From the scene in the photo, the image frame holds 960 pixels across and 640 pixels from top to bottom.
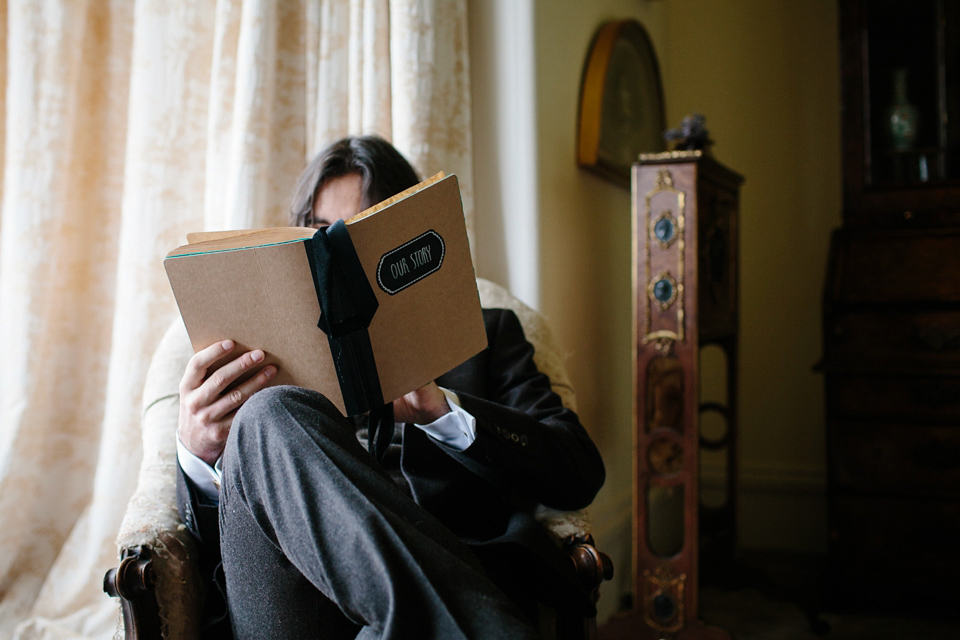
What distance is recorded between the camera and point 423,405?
954 mm

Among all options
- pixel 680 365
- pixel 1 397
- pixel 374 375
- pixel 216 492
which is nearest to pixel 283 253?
pixel 374 375

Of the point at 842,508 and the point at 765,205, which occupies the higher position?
the point at 765,205

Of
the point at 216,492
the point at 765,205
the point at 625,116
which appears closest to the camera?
the point at 216,492

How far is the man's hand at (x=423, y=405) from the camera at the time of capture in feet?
3.12

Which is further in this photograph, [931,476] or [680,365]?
[931,476]

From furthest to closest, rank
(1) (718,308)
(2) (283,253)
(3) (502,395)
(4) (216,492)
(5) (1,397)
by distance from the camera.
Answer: (1) (718,308) → (5) (1,397) → (3) (502,395) → (4) (216,492) → (2) (283,253)

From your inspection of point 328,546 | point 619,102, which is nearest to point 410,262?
point 328,546

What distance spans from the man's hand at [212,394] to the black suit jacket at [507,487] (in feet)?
0.27

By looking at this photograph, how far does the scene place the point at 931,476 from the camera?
1725 millimetres

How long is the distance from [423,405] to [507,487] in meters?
0.18

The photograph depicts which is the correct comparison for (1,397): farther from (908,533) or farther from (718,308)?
(908,533)

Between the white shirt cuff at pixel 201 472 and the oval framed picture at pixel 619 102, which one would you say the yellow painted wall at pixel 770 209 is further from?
the white shirt cuff at pixel 201 472

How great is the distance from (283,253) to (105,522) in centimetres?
92

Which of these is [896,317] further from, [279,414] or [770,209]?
[279,414]
